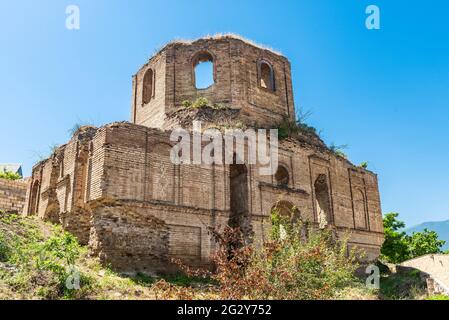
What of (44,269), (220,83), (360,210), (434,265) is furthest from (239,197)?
(434,265)

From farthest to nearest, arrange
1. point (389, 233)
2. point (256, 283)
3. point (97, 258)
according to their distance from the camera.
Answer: point (389, 233)
point (97, 258)
point (256, 283)

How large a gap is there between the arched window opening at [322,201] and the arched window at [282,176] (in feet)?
5.78

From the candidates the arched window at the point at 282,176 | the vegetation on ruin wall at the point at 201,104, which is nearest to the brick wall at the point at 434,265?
the arched window at the point at 282,176

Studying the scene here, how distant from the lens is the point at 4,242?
1097 cm

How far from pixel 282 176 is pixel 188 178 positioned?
4.60 meters

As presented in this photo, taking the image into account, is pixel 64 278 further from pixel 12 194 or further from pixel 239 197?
pixel 12 194

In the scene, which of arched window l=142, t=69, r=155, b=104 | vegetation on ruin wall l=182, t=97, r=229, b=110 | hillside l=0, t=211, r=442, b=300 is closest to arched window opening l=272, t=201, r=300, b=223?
hillside l=0, t=211, r=442, b=300

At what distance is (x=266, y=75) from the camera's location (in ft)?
63.3

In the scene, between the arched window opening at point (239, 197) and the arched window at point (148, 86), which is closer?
the arched window opening at point (239, 197)

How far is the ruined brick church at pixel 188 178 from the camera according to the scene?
41.3ft

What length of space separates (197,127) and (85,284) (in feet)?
24.8

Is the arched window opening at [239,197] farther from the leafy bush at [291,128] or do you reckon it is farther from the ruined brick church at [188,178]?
the leafy bush at [291,128]
